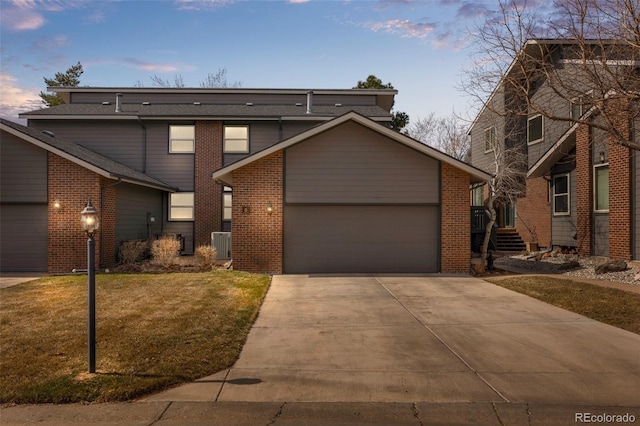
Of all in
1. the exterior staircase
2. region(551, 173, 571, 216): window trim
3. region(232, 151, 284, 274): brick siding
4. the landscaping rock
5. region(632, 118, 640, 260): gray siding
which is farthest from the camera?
the exterior staircase

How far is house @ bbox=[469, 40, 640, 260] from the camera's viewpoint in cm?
1067

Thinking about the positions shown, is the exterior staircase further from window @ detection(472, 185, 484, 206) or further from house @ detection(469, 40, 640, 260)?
window @ detection(472, 185, 484, 206)

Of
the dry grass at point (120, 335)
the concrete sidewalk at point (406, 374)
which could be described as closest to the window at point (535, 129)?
the concrete sidewalk at point (406, 374)

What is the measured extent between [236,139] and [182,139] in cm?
259

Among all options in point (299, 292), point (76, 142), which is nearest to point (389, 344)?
point (299, 292)

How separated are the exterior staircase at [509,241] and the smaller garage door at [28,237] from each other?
2050cm

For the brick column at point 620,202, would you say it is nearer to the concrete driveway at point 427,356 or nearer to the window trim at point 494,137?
the concrete driveway at point 427,356

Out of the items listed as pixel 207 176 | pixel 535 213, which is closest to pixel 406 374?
pixel 207 176

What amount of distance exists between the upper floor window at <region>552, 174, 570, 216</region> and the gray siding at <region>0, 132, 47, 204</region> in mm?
19861

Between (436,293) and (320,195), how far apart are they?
5.06m

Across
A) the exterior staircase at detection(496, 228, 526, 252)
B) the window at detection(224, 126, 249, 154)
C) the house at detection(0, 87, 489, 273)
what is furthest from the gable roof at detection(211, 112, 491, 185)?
the exterior staircase at detection(496, 228, 526, 252)

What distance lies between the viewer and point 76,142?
2052cm

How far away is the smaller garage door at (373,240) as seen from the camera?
14258mm

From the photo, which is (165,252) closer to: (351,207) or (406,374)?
(351,207)
